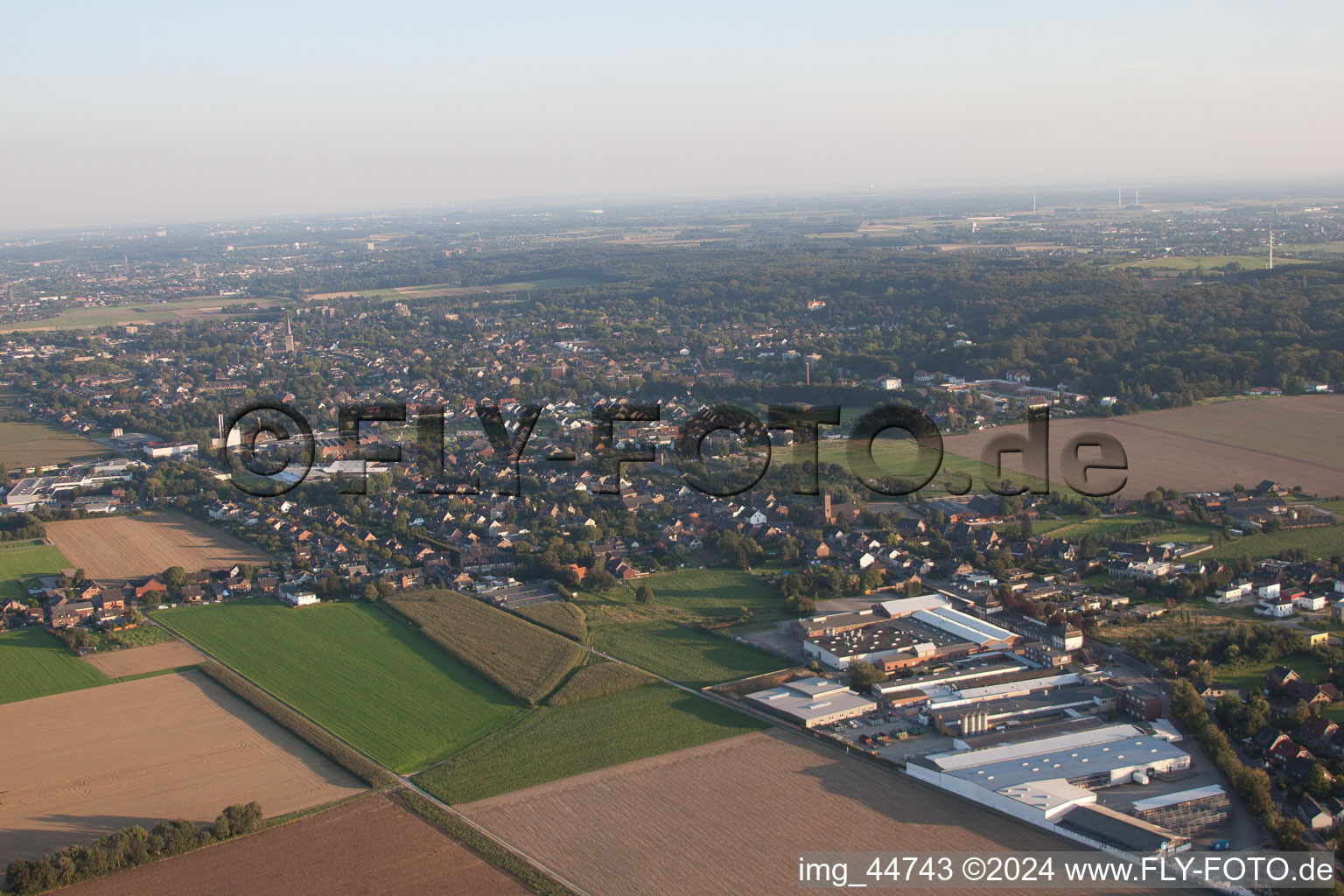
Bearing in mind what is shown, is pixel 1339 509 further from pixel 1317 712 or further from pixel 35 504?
pixel 35 504

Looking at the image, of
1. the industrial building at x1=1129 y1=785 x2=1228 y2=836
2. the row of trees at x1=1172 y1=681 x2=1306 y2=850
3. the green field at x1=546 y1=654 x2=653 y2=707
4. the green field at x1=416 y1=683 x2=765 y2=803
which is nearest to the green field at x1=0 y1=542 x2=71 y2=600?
the green field at x1=546 y1=654 x2=653 y2=707

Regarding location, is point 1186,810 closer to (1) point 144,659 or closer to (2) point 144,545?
(1) point 144,659

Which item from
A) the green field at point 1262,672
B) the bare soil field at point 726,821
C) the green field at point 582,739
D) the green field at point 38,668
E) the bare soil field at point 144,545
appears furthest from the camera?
the bare soil field at point 144,545

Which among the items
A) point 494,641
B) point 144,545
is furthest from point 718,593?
point 144,545

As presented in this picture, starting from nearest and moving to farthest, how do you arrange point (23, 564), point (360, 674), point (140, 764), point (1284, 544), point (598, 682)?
point (140, 764) → point (598, 682) → point (360, 674) → point (1284, 544) → point (23, 564)

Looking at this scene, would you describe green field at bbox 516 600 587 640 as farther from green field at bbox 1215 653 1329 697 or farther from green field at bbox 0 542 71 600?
green field at bbox 1215 653 1329 697

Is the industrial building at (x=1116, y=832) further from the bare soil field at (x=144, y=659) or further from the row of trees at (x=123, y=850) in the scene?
the bare soil field at (x=144, y=659)

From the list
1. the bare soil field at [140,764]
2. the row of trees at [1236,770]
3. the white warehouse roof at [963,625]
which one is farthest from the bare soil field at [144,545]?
the row of trees at [1236,770]

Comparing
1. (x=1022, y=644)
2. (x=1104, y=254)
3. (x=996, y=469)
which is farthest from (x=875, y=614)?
(x=1104, y=254)
